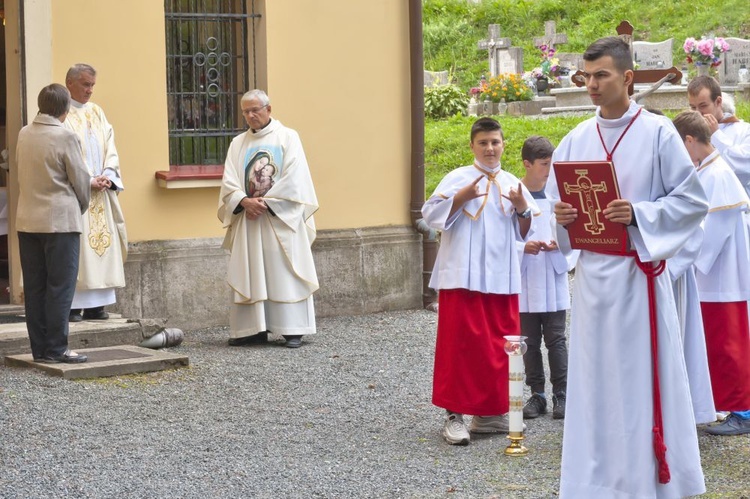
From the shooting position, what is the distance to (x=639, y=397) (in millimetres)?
5047

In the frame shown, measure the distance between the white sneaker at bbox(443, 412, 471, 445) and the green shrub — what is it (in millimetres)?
17120

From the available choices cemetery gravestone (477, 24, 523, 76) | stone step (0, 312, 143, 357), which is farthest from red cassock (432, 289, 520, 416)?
cemetery gravestone (477, 24, 523, 76)

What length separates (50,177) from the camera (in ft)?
27.1

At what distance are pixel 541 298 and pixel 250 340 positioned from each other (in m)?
3.45

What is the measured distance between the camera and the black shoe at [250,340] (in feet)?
32.9

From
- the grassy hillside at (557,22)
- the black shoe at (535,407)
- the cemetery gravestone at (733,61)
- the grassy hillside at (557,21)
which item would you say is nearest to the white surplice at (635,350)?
the black shoe at (535,407)

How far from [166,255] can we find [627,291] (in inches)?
239

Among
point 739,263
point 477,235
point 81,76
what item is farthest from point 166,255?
point 739,263

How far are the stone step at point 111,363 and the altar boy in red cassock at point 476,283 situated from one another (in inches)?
103

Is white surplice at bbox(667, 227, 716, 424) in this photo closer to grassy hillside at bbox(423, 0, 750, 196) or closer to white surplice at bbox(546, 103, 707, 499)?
white surplice at bbox(546, 103, 707, 499)

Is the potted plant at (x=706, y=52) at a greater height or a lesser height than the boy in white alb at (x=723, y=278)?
greater

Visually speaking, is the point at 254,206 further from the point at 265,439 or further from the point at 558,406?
the point at 558,406

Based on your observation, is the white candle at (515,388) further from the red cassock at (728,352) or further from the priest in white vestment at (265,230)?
the priest in white vestment at (265,230)

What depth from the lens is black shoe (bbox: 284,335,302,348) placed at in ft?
32.6
